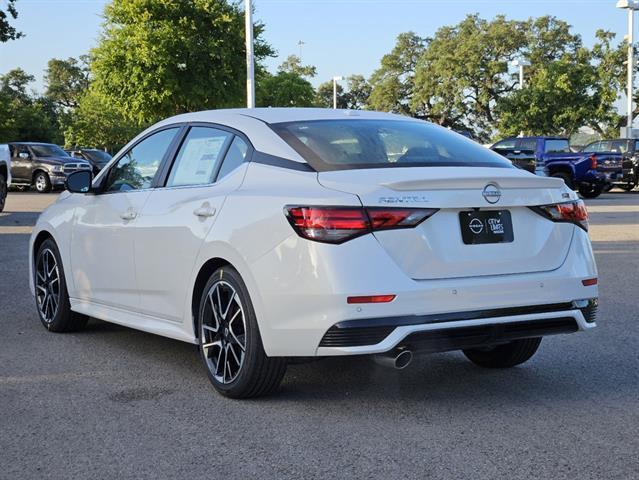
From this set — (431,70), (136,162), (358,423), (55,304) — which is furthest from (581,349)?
(431,70)

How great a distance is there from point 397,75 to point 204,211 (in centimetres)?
8396

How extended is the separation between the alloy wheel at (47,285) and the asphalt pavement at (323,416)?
31 cm

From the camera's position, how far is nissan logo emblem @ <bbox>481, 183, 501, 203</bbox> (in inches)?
183

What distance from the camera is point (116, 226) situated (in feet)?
20.2

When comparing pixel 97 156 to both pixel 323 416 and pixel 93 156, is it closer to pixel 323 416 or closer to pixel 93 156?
pixel 93 156

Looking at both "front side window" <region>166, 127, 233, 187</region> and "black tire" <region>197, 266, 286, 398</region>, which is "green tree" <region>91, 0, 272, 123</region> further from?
"black tire" <region>197, 266, 286, 398</region>

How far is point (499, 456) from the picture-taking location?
13.2 feet

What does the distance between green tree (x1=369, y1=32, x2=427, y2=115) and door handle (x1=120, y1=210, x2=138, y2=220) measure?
80.0 meters

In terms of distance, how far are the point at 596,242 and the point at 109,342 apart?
30.4 feet

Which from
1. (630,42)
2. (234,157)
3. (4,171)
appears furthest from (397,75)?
(234,157)

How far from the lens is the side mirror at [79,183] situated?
664cm

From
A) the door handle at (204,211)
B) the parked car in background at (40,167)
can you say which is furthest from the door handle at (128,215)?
the parked car in background at (40,167)

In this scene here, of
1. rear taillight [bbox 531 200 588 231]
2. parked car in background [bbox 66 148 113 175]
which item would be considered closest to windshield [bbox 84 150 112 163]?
parked car in background [bbox 66 148 113 175]

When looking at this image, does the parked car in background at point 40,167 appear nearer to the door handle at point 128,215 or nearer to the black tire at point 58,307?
the black tire at point 58,307
